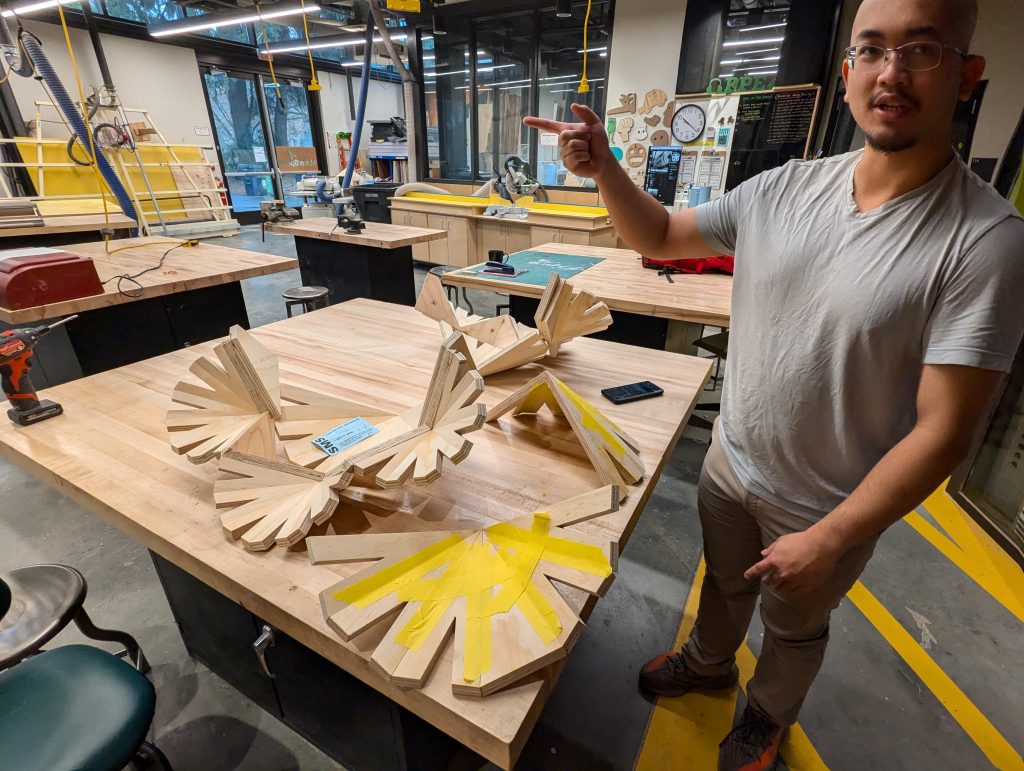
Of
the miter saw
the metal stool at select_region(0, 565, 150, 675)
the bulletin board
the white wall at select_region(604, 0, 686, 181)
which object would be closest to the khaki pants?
the metal stool at select_region(0, 565, 150, 675)

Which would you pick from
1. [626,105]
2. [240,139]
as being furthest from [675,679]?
[240,139]

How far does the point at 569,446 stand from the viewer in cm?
120

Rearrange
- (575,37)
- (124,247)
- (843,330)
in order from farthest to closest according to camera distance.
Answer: (575,37)
(124,247)
(843,330)

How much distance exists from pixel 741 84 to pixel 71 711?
242 inches

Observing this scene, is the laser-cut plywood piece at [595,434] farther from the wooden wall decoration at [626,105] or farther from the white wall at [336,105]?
the white wall at [336,105]

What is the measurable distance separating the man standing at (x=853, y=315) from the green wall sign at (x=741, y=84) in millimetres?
4758

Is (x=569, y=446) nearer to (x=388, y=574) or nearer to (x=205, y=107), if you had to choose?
(x=388, y=574)

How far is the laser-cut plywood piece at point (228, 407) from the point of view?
1.04m

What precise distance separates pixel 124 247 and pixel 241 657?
10.3 ft

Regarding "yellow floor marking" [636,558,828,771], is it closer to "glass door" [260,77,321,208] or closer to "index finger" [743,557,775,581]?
"index finger" [743,557,775,581]

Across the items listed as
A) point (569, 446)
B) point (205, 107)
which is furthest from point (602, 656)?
point (205, 107)

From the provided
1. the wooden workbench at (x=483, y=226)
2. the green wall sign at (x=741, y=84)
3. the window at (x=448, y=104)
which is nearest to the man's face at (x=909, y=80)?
the wooden workbench at (x=483, y=226)

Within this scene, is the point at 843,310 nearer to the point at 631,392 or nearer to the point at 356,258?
the point at 631,392

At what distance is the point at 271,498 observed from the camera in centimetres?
95
